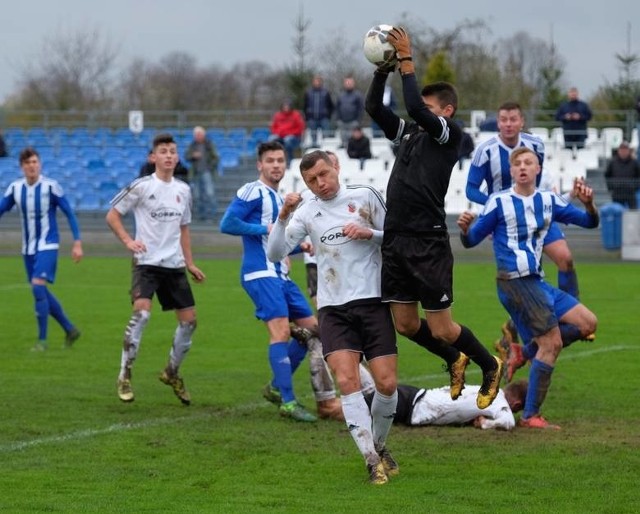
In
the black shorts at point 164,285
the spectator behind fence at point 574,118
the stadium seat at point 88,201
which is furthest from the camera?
the stadium seat at point 88,201

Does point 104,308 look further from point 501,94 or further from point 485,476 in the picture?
point 501,94

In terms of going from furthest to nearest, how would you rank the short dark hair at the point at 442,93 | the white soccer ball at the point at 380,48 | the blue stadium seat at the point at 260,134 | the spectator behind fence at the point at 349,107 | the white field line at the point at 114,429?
1. the blue stadium seat at the point at 260,134
2. the spectator behind fence at the point at 349,107
3. the white field line at the point at 114,429
4. the short dark hair at the point at 442,93
5. the white soccer ball at the point at 380,48

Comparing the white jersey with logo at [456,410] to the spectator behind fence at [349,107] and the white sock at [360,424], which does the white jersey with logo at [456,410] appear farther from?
the spectator behind fence at [349,107]

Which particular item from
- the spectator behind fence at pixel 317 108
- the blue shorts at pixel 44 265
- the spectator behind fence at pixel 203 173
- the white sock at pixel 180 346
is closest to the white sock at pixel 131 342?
the white sock at pixel 180 346

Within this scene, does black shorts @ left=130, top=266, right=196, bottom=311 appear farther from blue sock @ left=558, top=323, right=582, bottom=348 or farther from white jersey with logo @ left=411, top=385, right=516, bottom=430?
blue sock @ left=558, top=323, right=582, bottom=348

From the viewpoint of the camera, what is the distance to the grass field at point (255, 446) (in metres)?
6.79

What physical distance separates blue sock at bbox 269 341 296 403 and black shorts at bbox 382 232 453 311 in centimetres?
236

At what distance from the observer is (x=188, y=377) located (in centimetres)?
1203

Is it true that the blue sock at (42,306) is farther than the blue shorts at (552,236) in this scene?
Yes

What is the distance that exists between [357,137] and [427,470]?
23.1 m

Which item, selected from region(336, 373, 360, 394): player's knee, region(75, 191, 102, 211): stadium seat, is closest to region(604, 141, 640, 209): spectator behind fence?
region(75, 191, 102, 211): stadium seat

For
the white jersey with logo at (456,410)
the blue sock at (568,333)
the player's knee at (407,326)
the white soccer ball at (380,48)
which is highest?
the white soccer ball at (380,48)

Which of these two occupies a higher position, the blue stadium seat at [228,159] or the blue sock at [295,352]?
the blue stadium seat at [228,159]

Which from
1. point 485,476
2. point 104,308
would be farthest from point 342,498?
point 104,308
